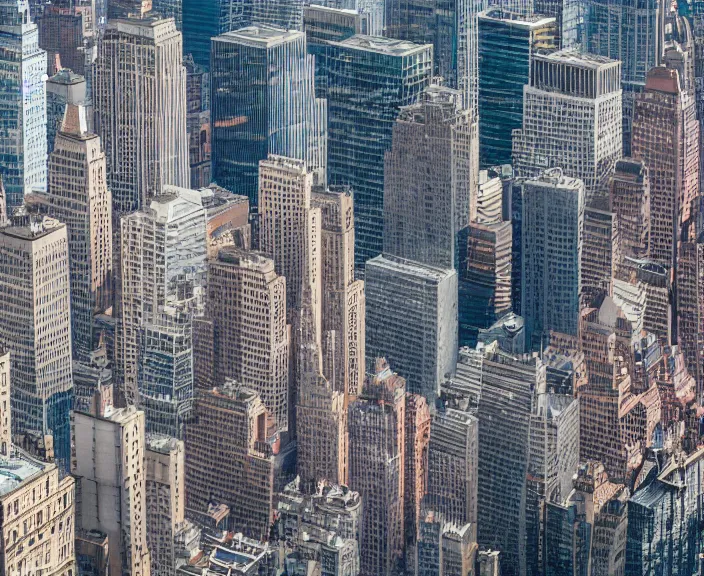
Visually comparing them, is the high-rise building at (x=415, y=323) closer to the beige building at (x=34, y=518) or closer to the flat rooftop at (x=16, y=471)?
the beige building at (x=34, y=518)

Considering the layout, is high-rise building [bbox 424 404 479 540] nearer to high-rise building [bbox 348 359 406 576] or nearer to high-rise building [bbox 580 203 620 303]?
high-rise building [bbox 348 359 406 576]

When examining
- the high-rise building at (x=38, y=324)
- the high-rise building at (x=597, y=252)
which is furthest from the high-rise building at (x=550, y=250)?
the high-rise building at (x=38, y=324)

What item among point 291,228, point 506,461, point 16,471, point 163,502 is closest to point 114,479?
point 163,502

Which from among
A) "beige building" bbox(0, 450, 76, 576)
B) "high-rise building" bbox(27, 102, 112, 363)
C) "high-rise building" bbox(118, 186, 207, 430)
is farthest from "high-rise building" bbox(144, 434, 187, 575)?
"beige building" bbox(0, 450, 76, 576)

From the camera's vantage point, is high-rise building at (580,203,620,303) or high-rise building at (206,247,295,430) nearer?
high-rise building at (206,247,295,430)

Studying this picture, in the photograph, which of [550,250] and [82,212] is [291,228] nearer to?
[82,212]

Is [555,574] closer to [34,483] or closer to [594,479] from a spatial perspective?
[594,479]
